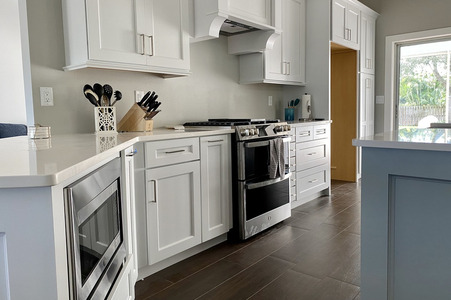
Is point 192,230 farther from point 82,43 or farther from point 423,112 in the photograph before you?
point 423,112

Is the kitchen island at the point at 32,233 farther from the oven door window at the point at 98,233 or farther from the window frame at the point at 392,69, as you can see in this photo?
the window frame at the point at 392,69

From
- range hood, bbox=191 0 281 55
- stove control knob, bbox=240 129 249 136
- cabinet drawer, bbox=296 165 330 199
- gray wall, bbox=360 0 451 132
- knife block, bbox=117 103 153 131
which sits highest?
gray wall, bbox=360 0 451 132

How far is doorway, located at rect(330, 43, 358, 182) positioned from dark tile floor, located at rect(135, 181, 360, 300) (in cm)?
200

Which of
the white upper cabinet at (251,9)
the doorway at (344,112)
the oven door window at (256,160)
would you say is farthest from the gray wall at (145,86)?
the doorway at (344,112)

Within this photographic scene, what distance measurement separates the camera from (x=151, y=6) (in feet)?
8.00

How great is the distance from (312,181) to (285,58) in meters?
1.40

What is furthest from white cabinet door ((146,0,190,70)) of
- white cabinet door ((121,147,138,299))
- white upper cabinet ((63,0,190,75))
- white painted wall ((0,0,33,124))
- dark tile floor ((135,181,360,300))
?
white painted wall ((0,0,33,124))

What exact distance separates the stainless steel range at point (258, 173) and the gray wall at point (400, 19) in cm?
284

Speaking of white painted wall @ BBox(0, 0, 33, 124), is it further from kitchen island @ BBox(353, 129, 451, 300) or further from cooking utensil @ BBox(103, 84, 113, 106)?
kitchen island @ BBox(353, 129, 451, 300)

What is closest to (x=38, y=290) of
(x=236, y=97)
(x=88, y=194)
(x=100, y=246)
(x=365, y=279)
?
(x=88, y=194)

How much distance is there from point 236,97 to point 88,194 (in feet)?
9.54

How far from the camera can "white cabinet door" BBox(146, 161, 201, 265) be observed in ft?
7.16

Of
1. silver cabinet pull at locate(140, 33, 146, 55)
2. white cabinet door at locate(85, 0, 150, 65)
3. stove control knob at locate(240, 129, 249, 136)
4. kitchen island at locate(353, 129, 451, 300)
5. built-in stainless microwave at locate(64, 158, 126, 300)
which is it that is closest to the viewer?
built-in stainless microwave at locate(64, 158, 126, 300)

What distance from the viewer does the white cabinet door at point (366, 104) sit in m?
4.95
